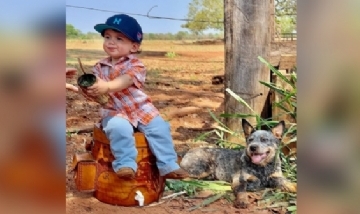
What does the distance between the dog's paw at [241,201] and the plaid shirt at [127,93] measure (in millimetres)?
465

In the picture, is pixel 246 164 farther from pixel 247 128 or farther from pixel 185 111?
pixel 185 111

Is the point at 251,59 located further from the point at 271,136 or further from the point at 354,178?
the point at 354,178

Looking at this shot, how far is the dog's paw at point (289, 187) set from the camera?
2844mm

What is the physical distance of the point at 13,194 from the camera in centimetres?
279

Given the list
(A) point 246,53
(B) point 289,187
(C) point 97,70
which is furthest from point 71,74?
(B) point 289,187

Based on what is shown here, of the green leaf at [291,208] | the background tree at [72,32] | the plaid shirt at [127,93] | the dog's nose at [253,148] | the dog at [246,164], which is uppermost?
the background tree at [72,32]

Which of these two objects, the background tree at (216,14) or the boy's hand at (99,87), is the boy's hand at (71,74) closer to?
the boy's hand at (99,87)

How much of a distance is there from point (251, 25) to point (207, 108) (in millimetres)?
384

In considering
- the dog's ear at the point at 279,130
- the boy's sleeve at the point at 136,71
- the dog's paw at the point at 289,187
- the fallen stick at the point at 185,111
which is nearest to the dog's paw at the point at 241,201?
the dog's paw at the point at 289,187

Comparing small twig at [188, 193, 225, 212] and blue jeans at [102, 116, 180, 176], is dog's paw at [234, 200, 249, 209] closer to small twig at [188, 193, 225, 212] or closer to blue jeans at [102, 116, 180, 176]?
small twig at [188, 193, 225, 212]

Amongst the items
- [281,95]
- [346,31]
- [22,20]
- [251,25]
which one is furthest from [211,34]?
[22,20]

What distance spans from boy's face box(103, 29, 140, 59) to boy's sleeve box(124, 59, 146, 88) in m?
0.05

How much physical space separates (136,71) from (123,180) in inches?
17.1

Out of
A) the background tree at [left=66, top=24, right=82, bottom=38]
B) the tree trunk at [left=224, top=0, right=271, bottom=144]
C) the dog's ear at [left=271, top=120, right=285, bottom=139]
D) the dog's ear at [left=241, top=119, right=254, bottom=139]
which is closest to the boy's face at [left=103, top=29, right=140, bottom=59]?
the background tree at [left=66, top=24, right=82, bottom=38]
